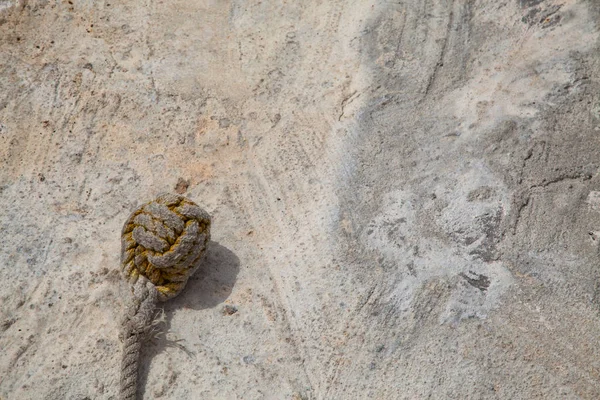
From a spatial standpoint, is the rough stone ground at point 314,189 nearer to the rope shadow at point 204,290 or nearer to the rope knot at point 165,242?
the rope shadow at point 204,290

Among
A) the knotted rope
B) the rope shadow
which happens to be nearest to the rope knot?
the knotted rope

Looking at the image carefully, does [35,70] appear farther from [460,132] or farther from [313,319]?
[460,132]

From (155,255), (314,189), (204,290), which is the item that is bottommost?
(204,290)

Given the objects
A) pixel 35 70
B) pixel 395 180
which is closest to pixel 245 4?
pixel 35 70

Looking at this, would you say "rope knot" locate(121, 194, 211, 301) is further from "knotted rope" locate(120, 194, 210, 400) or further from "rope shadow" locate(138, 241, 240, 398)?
"rope shadow" locate(138, 241, 240, 398)

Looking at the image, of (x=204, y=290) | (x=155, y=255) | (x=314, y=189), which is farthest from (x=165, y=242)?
(x=314, y=189)

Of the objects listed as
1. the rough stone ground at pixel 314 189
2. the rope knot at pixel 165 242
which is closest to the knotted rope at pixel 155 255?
the rope knot at pixel 165 242

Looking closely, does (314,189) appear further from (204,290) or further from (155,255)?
(155,255)
